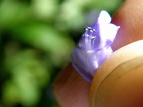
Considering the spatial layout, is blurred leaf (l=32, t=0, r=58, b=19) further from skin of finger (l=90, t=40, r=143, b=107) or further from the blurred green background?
skin of finger (l=90, t=40, r=143, b=107)

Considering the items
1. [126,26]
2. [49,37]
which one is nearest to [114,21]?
[126,26]

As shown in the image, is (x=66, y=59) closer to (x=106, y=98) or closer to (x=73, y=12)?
(x=73, y=12)

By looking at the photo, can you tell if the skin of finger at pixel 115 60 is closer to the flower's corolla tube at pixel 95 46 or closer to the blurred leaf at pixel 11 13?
the flower's corolla tube at pixel 95 46

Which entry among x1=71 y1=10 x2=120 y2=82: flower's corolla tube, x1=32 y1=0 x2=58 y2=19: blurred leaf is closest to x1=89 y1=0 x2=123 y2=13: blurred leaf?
x1=32 y1=0 x2=58 y2=19: blurred leaf

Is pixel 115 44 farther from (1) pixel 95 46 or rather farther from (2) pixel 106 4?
(2) pixel 106 4

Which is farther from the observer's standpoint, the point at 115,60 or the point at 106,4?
the point at 106,4

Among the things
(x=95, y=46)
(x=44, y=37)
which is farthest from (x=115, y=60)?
(x=44, y=37)
